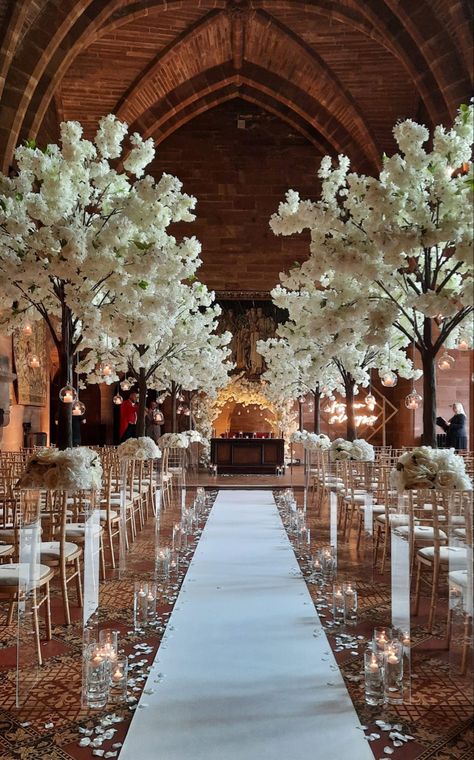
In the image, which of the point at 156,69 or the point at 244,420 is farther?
the point at 244,420

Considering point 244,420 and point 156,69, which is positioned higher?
point 156,69

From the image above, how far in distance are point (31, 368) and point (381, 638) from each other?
1204 cm

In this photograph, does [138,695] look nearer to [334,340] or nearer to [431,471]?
[431,471]

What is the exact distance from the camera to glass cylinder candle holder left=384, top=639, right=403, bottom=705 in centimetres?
345

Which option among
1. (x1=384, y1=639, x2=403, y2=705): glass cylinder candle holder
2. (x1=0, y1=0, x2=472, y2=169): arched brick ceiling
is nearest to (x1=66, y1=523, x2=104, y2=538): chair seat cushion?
(x1=384, y1=639, x2=403, y2=705): glass cylinder candle holder

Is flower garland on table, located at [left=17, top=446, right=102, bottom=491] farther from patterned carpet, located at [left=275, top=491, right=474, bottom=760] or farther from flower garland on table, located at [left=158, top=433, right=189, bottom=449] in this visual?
flower garland on table, located at [left=158, top=433, right=189, bottom=449]

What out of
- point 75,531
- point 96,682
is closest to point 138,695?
point 96,682

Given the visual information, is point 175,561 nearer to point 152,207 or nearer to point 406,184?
point 152,207

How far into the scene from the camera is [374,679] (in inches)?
137

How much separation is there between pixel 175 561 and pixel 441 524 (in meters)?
2.61

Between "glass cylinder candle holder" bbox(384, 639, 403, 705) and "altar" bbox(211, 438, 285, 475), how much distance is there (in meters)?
14.0

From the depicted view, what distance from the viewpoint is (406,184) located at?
511 centimetres

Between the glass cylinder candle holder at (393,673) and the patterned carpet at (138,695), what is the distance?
8 cm

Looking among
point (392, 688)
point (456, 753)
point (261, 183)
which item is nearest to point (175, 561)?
point (392, 688)
